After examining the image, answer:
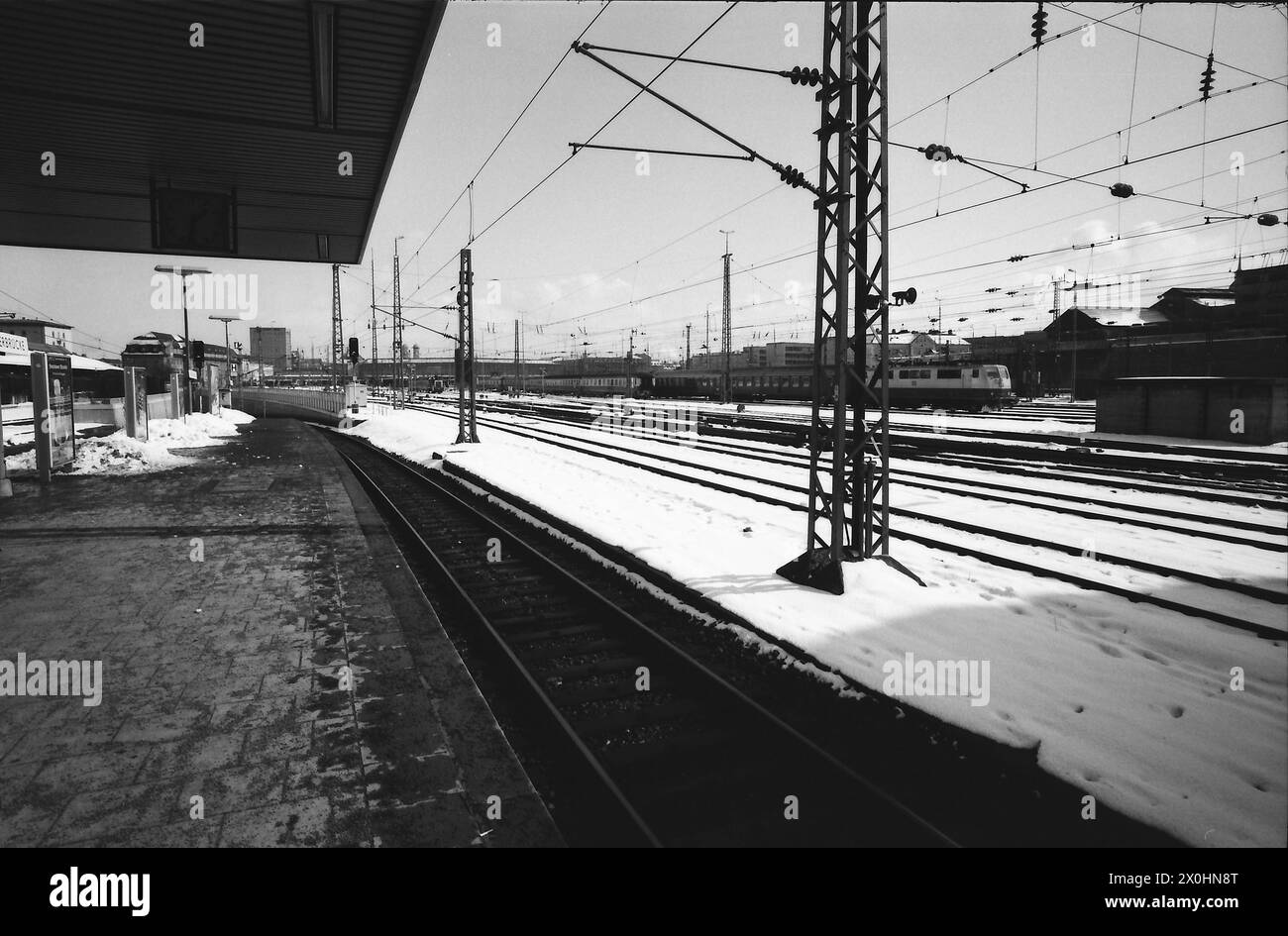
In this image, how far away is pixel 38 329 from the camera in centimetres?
6862

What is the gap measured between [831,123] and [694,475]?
1024 cm

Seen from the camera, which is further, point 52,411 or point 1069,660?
point 52,411

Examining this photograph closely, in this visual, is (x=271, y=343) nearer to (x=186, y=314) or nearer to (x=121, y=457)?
(x=186, y=314)

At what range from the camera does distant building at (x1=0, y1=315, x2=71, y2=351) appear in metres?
63.2

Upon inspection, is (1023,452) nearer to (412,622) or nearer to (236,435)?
(412,622)

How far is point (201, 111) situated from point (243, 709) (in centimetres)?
970

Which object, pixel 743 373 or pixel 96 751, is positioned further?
pixel 743 373

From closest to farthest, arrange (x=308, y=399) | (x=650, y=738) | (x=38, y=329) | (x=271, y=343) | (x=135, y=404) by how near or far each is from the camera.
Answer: (x=650, y=738), (x=135, y=404), (x=308, y=399), (x=38, y=329), (x=271, y=343)

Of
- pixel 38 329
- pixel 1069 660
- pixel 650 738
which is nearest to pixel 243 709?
pixel 650 738

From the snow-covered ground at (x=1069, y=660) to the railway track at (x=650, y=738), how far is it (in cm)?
120

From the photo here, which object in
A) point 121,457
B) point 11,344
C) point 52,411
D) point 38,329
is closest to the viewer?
point 52,411
